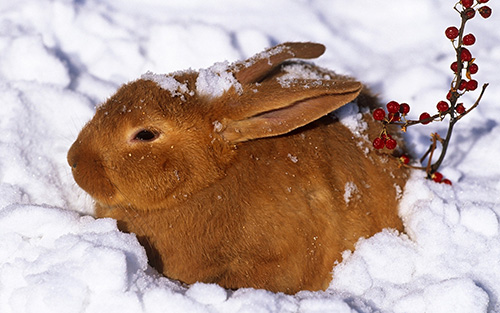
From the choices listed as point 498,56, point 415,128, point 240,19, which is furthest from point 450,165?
point 240,19

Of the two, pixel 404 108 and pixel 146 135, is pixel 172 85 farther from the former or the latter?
pixel 404 108

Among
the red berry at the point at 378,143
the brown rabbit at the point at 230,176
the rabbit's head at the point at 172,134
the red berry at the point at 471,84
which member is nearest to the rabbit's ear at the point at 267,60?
the brown rabbit at the point at 230,176

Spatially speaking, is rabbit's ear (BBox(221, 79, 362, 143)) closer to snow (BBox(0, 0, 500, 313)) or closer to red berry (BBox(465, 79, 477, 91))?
snow (BBox(0, 0, 500, 313))

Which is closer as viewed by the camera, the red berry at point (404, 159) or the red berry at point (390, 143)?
the red berry at point (390, 143)

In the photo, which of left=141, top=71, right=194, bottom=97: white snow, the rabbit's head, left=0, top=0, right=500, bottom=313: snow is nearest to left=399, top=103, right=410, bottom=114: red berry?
left=0, top=0, right=500, bottom=313: snow

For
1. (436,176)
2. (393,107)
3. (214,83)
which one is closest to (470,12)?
(393,107)

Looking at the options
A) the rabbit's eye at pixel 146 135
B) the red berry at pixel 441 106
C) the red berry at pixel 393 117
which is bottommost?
the rabbit's eye at pixel 146 135

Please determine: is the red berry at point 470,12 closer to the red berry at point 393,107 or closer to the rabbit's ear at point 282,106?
the red berry at point 393,107

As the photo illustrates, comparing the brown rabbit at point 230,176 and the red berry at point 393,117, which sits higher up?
the red berry at point 393,117
